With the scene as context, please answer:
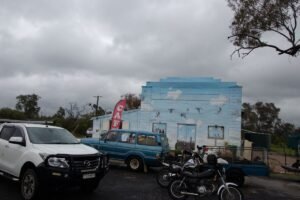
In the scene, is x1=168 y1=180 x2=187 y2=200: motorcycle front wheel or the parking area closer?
the parking area

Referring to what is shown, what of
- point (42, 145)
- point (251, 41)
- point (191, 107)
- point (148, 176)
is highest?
point (251, 41)

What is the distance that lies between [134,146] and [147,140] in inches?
25.9

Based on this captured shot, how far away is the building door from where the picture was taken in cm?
2648

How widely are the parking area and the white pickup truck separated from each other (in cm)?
42

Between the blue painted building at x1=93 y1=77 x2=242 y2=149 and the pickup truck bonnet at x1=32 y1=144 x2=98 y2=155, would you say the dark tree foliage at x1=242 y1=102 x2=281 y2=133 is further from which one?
the pickup truck bonnet at x1=32 y1=144 x2=98 y2=155

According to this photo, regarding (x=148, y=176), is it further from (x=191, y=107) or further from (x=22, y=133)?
(x=191, y=107)

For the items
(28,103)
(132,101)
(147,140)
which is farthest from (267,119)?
(147,140)

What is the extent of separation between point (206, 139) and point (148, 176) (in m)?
12.4

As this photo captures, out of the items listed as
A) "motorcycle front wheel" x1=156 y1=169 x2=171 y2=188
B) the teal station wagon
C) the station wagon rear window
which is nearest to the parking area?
"motorcycle front wheel" x1=156 y1=169 x2=171 y2=188

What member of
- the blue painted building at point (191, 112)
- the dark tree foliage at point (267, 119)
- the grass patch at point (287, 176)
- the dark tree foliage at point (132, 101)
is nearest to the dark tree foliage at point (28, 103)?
the dark tree foliage at point (132, 101)

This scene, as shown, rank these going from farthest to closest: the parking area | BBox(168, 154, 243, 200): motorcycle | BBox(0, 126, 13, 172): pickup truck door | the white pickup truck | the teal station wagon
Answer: the teal station wagon < BBox(0, 126, 13, 172): pickup truck door < BBox(168, 154, 243, 200): motorcycle < the parking area < the white pickup truck

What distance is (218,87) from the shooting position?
26.1m

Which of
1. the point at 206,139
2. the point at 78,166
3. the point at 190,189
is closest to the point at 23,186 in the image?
the point at 78,166

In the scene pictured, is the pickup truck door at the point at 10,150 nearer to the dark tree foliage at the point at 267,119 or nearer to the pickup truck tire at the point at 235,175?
the pickup truck tire at the point at 235,175
